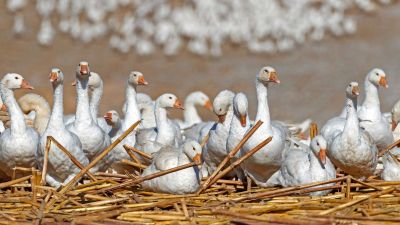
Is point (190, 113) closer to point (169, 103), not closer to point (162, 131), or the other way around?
point (169, 103)

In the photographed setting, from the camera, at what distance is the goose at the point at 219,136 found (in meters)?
9.30

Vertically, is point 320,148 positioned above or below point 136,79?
below

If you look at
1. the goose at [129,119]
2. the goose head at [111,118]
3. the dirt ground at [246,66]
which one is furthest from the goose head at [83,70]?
the dirt ground at [246,66]

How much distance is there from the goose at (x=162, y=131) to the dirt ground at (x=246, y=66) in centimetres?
552

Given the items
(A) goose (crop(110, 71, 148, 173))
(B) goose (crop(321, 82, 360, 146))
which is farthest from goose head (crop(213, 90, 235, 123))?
(A) goose (crop(110, 71, 148, 173))

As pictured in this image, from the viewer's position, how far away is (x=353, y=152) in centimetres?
850

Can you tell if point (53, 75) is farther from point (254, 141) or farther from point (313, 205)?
point (313, 205)

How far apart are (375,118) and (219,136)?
1633 millimetres

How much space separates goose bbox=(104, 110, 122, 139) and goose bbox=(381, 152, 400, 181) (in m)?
2.91

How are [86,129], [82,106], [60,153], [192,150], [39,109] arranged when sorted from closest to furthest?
[192,150], [60,153], [86,129], [82,106], [39,109]

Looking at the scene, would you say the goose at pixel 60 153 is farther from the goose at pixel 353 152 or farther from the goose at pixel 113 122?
the goose at pixel 353 152

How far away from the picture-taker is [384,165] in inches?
339

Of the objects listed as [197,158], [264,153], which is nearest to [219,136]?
[264,153]

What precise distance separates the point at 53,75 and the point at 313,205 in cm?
277
